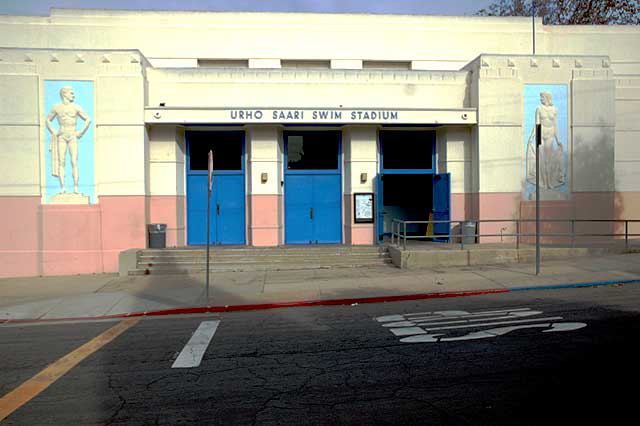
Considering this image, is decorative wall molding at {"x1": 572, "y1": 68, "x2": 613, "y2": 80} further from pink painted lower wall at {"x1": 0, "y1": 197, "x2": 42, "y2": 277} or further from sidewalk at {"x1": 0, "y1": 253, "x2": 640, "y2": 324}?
pink painted lower wall at {"x1": 0, "y1": 197, "x2": 42, "y2": 277}

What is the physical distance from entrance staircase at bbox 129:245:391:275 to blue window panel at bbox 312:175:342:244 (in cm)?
184

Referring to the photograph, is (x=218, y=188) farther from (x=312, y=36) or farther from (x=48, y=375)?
(x=48, y=375)

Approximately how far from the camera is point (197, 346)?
7398mm

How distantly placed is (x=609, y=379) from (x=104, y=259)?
46.1ft

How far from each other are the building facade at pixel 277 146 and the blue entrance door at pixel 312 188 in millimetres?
49

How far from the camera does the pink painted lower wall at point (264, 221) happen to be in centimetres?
1720

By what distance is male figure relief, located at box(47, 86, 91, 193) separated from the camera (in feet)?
51.0

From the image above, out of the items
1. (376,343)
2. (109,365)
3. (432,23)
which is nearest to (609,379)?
(376,343)

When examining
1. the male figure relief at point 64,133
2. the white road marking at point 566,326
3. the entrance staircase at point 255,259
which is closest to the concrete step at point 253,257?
the entrance staircase at point 255,259

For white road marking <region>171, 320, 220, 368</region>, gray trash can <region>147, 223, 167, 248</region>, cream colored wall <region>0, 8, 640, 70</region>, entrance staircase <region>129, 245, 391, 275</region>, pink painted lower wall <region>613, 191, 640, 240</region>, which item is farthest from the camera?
cream colored wall <region>0, 8, 640, 70</region>

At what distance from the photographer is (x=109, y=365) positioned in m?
6.53

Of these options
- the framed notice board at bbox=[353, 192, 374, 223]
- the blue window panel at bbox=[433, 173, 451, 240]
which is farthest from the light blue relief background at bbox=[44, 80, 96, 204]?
the blue window panel at bbox=[433, 173, 451, 240]

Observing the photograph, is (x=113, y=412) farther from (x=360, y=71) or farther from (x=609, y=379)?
(x=360, y=71)

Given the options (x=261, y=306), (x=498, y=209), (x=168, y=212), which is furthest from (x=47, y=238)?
(x=498, y=209)
